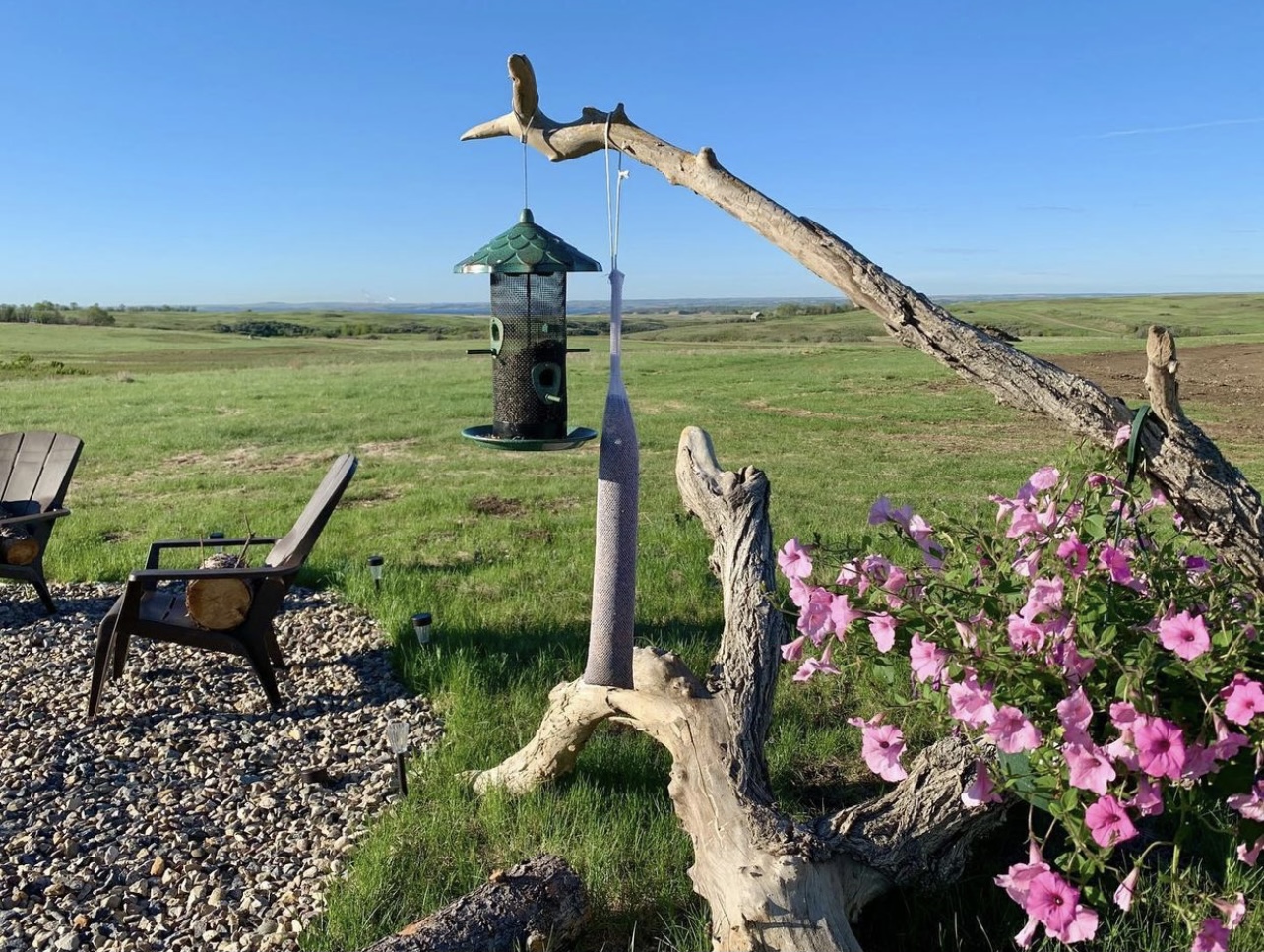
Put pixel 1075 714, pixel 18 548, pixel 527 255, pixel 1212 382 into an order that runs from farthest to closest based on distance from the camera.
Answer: pixel 1212 382
pixel 18 548
pixel 527 255
pixel 1075 714

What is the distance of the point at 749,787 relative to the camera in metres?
3.01

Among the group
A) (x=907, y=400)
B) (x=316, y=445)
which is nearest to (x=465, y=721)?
(x=316, y=445)

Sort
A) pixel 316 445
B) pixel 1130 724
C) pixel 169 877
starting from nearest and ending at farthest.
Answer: pixel 1130 724 < pixel 169 877 < pixel 316 445

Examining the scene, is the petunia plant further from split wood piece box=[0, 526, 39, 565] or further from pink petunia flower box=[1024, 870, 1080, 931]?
split wood piece box=[0, 526, 39, 565]

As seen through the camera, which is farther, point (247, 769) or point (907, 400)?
point (907, 400)

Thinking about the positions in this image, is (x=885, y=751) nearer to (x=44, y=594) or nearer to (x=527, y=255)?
(x=527, y=255)

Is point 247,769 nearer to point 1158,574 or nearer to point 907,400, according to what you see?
point 1158,574

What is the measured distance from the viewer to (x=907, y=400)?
20.9 metres

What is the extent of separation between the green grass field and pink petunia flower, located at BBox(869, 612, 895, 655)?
2.09 feet

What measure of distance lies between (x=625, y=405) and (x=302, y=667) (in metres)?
2.74

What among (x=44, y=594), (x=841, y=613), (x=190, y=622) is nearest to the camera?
(x=841, y=613)

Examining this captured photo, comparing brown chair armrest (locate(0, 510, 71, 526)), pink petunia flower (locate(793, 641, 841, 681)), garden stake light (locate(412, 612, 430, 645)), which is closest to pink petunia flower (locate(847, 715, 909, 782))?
pink petunia flower (locate(793, 641, 841, 681))

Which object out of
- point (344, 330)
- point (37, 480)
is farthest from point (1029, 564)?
point (344, 330)

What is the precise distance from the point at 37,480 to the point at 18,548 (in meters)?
0.87
